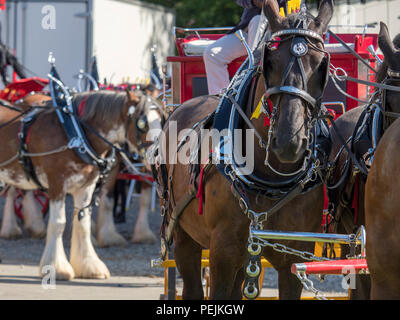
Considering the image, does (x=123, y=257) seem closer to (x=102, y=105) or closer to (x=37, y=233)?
(x=37, y=233)

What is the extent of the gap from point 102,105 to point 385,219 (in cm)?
Result: 579

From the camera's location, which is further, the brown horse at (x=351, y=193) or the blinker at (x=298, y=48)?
the brown horse at (x=351, y=193)

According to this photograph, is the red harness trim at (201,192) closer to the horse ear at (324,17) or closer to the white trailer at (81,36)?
the horse ear at (324,17)

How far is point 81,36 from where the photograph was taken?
41.3 ft

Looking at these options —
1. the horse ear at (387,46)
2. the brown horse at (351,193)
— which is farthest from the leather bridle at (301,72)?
the brown horse at (351,193)

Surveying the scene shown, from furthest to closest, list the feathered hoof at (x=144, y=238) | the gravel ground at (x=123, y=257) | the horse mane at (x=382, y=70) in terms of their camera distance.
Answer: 1. the feathered hoof at (x=144, y=238)
2. the gravel ground at (x=123, y=257)
3. the horse mane at (x=382, y=70)

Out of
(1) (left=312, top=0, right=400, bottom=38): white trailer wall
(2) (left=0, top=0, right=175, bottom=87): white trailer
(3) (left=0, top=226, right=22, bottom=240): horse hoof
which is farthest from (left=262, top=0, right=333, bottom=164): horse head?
(2) (left=0, top=0, right=175, bottom=87): white trailer

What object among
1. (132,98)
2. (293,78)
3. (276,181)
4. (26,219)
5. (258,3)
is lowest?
(26,219)

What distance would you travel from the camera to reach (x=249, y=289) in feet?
12.1

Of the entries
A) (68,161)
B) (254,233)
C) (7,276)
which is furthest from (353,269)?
(7,276)

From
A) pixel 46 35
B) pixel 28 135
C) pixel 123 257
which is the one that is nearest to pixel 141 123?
pixel 28 135

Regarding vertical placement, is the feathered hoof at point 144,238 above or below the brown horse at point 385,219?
below

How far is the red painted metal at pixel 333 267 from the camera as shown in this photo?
3232mm

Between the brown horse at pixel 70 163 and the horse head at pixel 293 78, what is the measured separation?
4.78m
